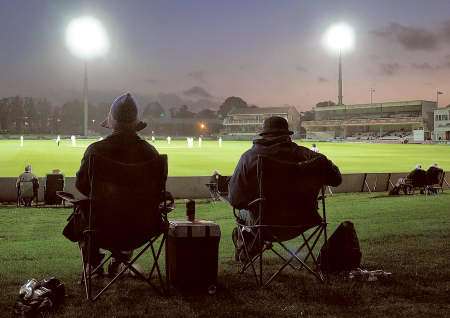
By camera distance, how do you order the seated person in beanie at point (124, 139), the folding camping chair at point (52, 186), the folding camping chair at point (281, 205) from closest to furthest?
1. the seated person in beanie at point (124, 139)
2. the folding camping chair at point (281, 205)
3. the folding camping chair at point (52, 186)

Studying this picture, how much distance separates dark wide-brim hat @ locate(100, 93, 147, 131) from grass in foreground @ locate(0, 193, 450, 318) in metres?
1.46

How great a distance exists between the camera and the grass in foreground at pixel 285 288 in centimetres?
455

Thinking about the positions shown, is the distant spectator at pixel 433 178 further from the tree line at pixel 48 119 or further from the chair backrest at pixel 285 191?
the tree line at pixel 48 119

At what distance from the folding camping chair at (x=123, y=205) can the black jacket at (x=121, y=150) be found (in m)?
0.15

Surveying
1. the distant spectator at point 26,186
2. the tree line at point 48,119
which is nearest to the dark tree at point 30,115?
the tree line at point 48,119

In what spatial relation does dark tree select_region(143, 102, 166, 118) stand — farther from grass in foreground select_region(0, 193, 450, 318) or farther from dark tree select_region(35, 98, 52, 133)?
grass in foreground select_region(0, 193, 450, 318)

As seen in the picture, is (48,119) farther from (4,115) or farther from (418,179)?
(418,179)

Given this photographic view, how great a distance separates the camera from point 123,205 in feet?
16.0

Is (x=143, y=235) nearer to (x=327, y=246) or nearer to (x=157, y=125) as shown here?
(x=327, y=246)

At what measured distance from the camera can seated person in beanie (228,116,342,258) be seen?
5.50m

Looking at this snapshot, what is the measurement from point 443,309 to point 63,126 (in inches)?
7209

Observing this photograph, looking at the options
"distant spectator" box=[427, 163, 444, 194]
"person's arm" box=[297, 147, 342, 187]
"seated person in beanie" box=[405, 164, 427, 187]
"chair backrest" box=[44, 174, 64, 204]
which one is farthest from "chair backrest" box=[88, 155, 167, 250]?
"distant spectator" box=[427, 163, 444, 194]

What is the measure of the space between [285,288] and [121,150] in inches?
75.4

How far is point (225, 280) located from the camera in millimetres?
5598
